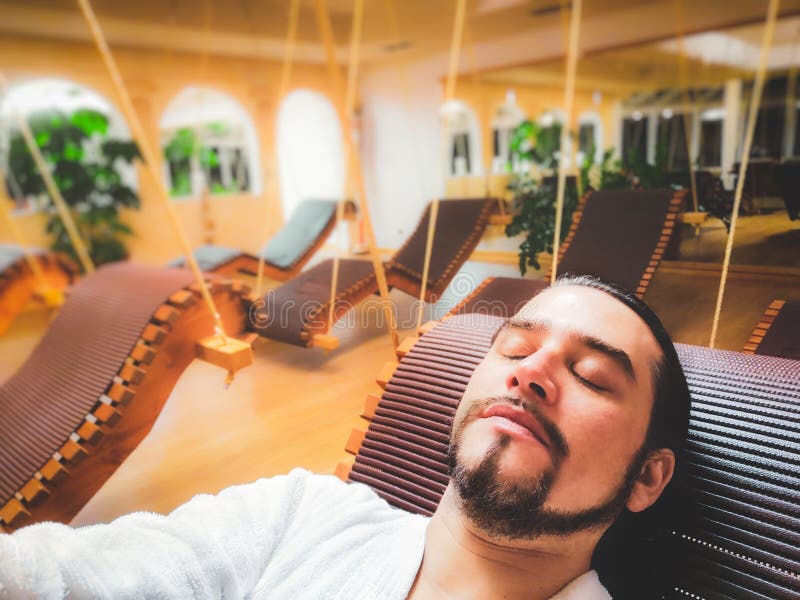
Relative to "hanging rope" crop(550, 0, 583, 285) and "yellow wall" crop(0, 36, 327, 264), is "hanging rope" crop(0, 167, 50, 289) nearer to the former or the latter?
"yellow wall" crop(0, 36, 327, 264)

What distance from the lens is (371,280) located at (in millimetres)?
1561

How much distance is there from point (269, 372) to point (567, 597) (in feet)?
3.55

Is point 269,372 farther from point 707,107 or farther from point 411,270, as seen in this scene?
point 707,107

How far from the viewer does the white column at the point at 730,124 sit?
107 centimetres

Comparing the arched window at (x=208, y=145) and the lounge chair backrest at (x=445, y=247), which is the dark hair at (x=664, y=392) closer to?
the lounge chair backrest at (x=445, y=247)

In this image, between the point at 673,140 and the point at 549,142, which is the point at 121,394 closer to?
the point at 549,142

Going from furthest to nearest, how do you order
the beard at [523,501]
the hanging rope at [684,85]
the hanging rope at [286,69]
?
the hanging rope at [286,69] < the hanging rope at [684,85] < the beard at [523,501]

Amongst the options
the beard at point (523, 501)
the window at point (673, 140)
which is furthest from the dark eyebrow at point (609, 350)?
the window at point (673, 140)

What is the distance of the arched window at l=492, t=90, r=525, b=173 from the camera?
4.77 ft

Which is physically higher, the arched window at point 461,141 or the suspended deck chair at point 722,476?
the arched window at point 461,141

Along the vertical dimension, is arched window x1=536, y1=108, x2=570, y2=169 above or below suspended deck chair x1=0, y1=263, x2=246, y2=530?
above

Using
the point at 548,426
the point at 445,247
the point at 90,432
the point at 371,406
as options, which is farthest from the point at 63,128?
the point at 548,426

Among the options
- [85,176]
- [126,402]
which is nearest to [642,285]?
[126,402]

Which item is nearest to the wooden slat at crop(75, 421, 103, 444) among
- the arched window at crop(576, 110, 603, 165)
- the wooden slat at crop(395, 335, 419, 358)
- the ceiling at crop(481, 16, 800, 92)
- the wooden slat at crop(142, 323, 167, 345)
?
the wooden slat at crop(142, 323, 167, 345)
